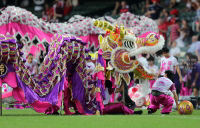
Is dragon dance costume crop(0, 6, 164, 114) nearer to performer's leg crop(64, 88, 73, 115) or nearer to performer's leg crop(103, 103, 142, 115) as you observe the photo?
performer's leg crop(64, 88, 73, 115)

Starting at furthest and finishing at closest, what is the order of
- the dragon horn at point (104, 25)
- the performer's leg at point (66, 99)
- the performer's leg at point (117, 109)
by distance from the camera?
the dragon horn at point (104, 25)
the performer's leg at point (66, 99)
the performer's leg at point (117, 109)

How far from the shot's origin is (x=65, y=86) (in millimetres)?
11031

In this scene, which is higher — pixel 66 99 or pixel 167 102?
pixel 66 99

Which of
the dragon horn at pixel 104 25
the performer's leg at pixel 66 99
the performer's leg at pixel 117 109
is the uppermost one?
the dragon horn at pixel 104 25

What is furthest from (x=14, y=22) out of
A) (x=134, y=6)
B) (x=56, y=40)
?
(x=134, y=6)

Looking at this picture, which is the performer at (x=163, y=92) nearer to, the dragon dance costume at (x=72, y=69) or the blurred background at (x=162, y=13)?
the dragon dance costume at (x=72, y=69)

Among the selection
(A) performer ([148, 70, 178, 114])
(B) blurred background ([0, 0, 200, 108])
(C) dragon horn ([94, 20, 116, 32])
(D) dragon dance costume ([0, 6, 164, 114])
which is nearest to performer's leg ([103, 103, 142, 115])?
(D) dragon dance costume ([0, 6, 164, 114])

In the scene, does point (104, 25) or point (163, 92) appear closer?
point (163, 92)

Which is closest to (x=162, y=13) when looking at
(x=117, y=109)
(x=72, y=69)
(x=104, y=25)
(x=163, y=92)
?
(x=104, y=25)

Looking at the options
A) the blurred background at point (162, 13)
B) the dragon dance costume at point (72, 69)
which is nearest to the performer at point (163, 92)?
the dragon dance costume at point (72, 69)

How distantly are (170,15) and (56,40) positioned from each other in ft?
38.8

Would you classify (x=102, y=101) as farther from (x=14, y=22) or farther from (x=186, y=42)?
(x=186, y=42)

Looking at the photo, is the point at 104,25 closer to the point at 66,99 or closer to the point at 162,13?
the point at 66,99

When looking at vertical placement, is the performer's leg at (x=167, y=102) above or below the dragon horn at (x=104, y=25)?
below
